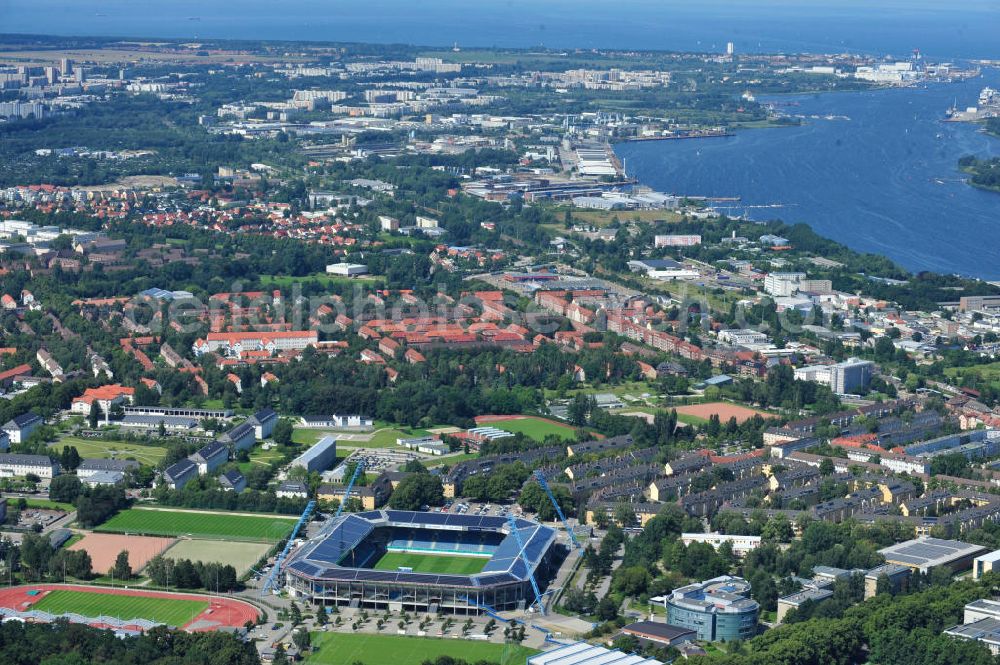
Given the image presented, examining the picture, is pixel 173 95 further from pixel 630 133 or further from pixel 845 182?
pixel 845 182

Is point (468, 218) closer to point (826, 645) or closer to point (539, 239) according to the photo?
point (539, 239)

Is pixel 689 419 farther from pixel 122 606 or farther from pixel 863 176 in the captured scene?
pixel 863 176

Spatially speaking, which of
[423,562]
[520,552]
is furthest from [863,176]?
[520,552]

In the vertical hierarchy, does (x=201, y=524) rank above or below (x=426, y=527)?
below

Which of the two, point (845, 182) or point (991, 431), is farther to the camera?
point (845, 182)

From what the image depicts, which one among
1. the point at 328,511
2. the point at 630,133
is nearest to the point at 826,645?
the point at 328,511

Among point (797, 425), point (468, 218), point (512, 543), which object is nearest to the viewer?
point (512, 543)

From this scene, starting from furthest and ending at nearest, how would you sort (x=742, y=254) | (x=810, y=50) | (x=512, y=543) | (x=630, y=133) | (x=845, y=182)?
(x=810, y=50)
(x=630, y=133)
(x=845, y=182)
(x=742, y=254)
(x=512, y=543)
